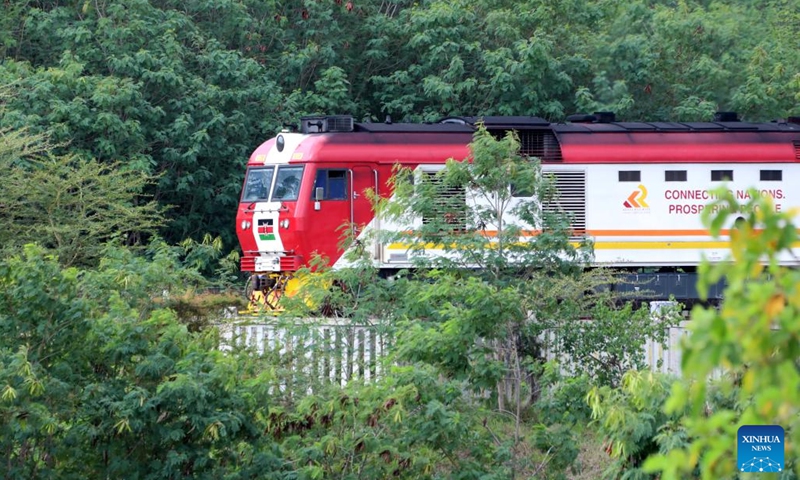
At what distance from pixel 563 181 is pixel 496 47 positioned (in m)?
9.44

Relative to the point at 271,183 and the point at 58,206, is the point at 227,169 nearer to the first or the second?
the point at 271,183

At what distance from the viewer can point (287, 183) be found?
19031mm

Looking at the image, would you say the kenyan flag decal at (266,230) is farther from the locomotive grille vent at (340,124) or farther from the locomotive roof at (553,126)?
the locomotive roof at (553,126)

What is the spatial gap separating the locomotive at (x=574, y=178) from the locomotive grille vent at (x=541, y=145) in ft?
0.06

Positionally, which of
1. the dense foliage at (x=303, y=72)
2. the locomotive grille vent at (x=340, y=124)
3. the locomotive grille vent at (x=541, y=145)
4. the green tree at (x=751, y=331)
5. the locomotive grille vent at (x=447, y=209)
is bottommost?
the green tree at (x=751, y=331)

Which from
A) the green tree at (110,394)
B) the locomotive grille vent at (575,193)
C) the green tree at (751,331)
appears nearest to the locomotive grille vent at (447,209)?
the green tree at (110,394)

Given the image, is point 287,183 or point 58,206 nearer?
point 58,206

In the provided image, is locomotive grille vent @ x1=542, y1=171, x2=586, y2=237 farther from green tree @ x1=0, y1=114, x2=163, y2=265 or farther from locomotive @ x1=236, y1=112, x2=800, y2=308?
green tree @ x1=0, y1=114, x2=163, y2=265

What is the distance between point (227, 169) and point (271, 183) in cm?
637

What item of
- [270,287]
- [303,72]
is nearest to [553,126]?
[270,287]

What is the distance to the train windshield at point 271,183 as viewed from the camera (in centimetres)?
1889

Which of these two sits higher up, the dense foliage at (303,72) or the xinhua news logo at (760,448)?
the dense foliage at (303,72)

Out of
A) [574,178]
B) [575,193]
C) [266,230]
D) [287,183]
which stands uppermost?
[574,178]

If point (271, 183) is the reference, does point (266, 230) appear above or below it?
below
